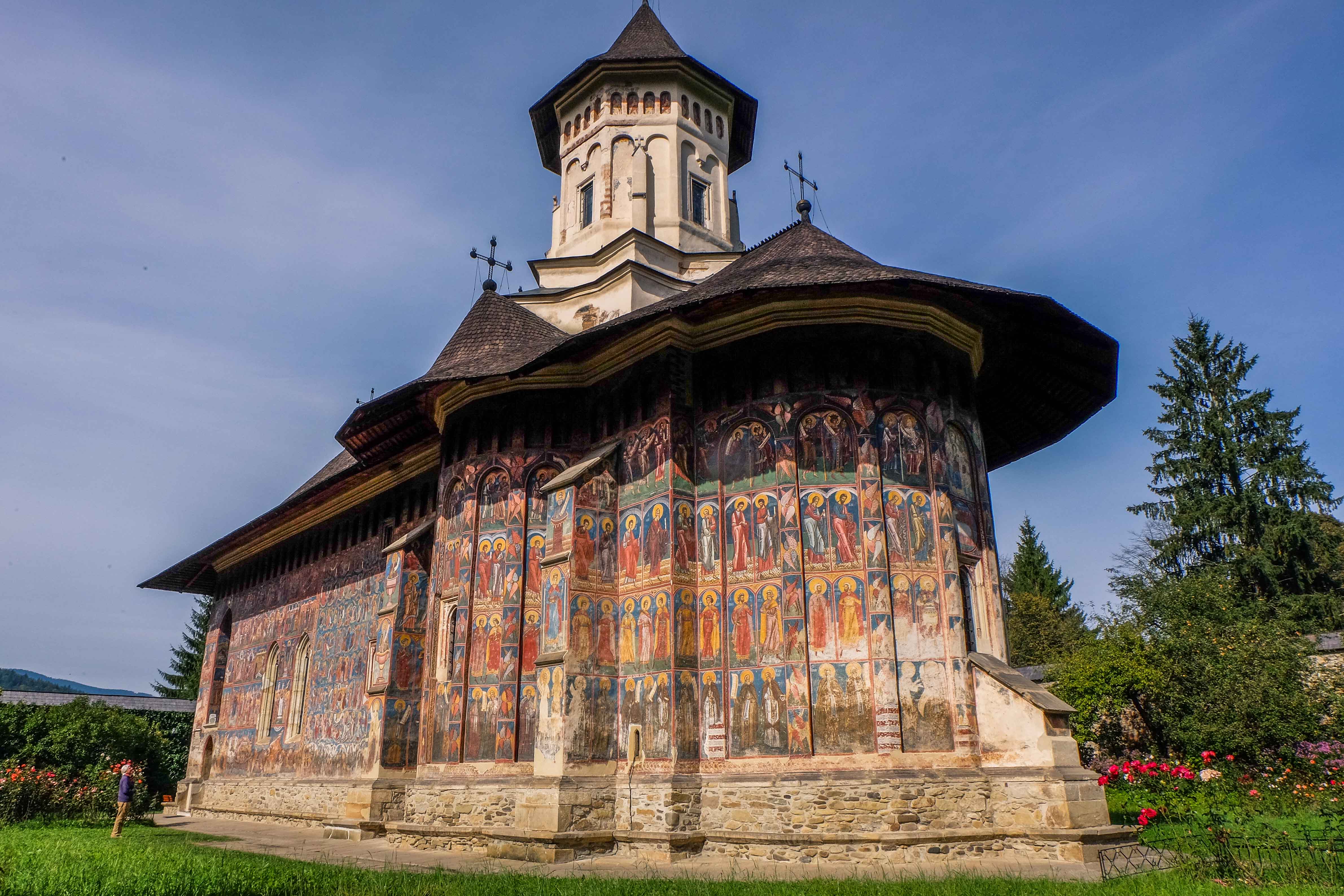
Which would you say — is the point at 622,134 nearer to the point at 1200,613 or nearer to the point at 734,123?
the point at 734,123

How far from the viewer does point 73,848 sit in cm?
1031

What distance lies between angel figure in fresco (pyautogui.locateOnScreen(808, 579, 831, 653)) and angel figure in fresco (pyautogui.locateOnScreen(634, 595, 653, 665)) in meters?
1.84

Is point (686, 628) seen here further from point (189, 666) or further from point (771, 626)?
point (189, 666)

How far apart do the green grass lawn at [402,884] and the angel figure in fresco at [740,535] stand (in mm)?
3717

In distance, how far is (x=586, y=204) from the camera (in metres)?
19.5

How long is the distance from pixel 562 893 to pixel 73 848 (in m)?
6.62

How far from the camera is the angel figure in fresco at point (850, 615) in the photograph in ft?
33.6

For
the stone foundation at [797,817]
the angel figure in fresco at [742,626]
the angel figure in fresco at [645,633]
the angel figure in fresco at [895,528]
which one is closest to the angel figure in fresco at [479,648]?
the stone foundation at [797,817]

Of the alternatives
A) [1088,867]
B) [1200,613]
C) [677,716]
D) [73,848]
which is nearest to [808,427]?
[677,716]

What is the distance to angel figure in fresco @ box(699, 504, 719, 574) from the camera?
437 inches

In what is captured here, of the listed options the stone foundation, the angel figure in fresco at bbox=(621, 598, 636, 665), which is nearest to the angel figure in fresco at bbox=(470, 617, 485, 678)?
the stone foundation

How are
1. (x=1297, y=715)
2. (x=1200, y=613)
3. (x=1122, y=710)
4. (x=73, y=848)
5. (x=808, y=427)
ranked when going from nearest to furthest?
(x=73, y=848) < (x=808, y=427) < (x=1297, y=715) < (x=1122, y=710) < (x=1200, y=613)

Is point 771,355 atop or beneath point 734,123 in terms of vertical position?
beneath

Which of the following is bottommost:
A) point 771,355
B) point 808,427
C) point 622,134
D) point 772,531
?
point 772,531
